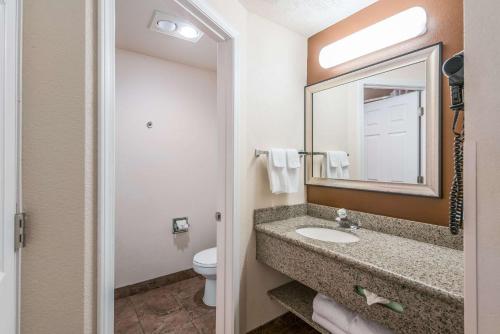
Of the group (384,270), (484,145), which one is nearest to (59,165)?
(484,145)

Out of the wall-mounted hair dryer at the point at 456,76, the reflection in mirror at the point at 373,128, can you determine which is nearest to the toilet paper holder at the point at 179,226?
the reflection in mirror at the point at 373,128

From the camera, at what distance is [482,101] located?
50 cm

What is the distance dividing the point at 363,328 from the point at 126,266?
76.8 inches

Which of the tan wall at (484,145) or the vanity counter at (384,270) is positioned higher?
the tan wall at (484,145)

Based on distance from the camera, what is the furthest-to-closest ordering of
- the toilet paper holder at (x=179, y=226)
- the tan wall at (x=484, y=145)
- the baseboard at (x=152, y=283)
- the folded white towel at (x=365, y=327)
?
the toilet paper holder at (x=179, y=226)
the baseboard at (x=152, y=283)
the folded white towel at (x=365, y=327)
the tan wall at (x=484, y=145)

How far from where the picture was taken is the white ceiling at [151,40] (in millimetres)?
1498

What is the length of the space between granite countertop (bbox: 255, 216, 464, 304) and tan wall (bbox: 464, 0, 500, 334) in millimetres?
311

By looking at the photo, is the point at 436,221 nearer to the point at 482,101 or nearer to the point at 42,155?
the point at 482,101

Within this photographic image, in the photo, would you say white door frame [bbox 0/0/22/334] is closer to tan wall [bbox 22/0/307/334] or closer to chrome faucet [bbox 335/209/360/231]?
tan wall [bbox 22/0/307/334]

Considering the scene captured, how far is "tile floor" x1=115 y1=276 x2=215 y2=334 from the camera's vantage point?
64.9 inches

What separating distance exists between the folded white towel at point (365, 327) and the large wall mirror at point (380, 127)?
2.39 feet

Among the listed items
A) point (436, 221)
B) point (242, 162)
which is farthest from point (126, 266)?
point (436, 221)

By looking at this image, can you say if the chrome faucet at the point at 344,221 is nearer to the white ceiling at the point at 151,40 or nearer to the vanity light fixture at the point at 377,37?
the vanity light fixture at the point at 377,37

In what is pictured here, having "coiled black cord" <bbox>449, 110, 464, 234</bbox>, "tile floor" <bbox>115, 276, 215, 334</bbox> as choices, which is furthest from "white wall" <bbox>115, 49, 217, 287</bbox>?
"coiled black cord" <bbox>449, 110, 464, 234</bbox>
